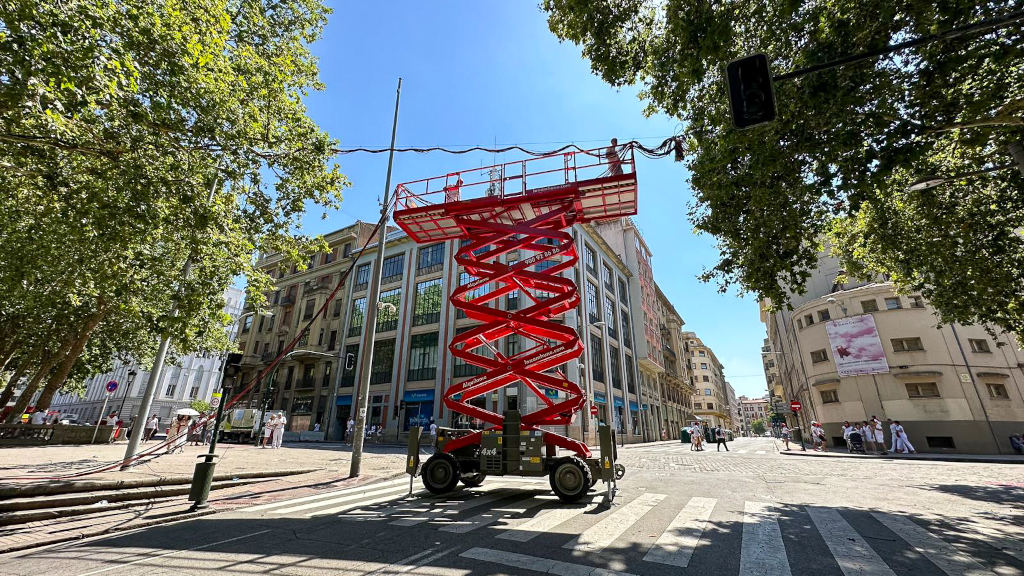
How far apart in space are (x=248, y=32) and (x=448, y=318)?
25080 mm

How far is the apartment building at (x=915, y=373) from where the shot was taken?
973 inches

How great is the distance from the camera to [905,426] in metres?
25.8

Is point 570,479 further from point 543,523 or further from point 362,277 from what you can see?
point 362,277

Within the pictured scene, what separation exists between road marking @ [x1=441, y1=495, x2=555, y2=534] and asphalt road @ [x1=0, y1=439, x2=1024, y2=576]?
0.03 meters

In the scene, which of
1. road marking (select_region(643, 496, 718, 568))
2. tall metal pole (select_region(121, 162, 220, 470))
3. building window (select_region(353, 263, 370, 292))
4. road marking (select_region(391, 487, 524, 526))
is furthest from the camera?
building window (select_region(353, 263, 370, 292))

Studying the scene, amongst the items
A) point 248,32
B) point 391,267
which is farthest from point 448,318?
A: point 248,32

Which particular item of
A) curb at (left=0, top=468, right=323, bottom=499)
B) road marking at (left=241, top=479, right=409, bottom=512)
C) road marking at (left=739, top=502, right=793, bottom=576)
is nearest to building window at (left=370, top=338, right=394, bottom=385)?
curb at (left=0, top=468, right=323, bottom=499)

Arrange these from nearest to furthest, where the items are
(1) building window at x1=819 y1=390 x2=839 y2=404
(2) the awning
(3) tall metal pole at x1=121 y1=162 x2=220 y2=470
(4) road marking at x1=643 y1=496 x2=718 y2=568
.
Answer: (4) road marking at x1=643 y1=496 x2=718 y2=568 → (3) tall metal pole at x1=121 y1=162 x2=220 y2=470 → (1) building window at x1=819 y1=390 x2=839 y2=404 → (2) the awning

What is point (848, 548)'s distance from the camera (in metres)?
5.01

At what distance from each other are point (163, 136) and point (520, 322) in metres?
8.85

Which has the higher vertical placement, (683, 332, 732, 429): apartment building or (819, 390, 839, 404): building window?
(683, 332, 732, 429): apartment building

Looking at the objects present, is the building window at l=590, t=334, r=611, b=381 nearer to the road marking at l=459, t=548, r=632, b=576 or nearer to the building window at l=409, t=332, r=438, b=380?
the building window at l=409, t=332, r=438, b=380

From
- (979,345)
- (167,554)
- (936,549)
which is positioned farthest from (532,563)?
(979,345)

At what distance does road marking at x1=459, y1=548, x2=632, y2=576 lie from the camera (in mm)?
4186
